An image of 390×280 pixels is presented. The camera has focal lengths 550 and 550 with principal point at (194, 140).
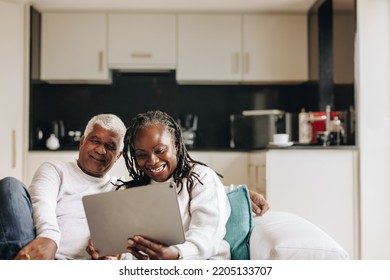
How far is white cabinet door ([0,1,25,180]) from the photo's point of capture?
123 inches

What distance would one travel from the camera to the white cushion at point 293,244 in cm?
122

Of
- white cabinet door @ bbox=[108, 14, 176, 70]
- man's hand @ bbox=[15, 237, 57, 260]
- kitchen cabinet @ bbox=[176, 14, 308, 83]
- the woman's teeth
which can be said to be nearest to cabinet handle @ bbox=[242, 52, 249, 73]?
kitchen cabinet @ bbox=[176, 14, 308, 83]

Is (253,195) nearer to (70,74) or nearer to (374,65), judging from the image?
(374,65)

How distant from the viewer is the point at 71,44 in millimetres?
3510

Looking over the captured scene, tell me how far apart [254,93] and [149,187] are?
2813 millimetres

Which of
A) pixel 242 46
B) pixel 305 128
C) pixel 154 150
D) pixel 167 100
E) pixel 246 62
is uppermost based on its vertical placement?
pixel 242 46

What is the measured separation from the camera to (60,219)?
55.4 inches

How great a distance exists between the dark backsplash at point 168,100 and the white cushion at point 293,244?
7.72 feet

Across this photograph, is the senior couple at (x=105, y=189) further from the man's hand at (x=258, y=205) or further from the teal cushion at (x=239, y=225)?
the man's hand at (x=258, y=205)

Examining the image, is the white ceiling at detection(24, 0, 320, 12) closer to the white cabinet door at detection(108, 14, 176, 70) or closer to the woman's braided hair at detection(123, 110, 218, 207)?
the white cabinet door at detection(108, 14, 176, 70)

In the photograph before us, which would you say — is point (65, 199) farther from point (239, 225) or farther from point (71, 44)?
point (71, 44)

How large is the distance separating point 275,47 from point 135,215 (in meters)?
2.61

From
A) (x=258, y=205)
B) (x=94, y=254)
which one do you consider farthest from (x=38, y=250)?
(x=258, y=205)
